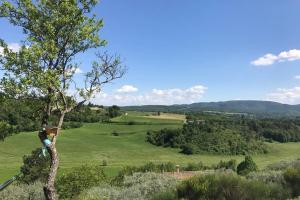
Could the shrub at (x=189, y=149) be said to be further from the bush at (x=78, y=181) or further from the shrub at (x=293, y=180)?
the shrub at (x=293, y=180)

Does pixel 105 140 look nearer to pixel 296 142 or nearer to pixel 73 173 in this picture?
pixel 296 142

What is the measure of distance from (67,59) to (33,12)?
73.1 inches

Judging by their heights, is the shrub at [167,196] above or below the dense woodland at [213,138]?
above

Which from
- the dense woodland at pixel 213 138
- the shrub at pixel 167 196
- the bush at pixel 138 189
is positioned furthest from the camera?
the dense woodland at pixel 213 138

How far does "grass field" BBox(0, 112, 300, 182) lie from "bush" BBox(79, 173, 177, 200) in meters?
62.5

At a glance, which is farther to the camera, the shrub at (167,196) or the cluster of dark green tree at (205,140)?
the cluster of dark green tree at (205,140)

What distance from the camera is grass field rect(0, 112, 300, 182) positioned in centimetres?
10262

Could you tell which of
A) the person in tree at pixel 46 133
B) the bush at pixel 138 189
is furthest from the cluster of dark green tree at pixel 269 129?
the person in tree at pixel 46 133

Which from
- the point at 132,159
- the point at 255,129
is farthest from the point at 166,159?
the point at 255,129

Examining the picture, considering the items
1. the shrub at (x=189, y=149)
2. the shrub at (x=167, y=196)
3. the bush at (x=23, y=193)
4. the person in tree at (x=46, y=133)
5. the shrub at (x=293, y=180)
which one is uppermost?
the person in tree at (x=46, y=133)

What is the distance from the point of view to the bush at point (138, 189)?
1878 cm

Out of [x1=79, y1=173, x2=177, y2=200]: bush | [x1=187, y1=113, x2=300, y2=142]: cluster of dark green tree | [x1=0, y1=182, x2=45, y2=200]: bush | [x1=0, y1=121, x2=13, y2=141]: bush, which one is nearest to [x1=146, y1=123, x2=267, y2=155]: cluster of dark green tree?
[x1=187, y1=113, x2=300, y2=142]: cluster of dark green tree

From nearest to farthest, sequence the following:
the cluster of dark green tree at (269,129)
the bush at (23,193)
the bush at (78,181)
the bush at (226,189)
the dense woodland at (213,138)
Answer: the bush at (226,189) < the bush at (23,193) < the bush at (78,181) < the dense woodland at (213,138) < the cluster of dark green tree at (269,129)

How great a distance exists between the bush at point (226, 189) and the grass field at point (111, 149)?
69042mm
